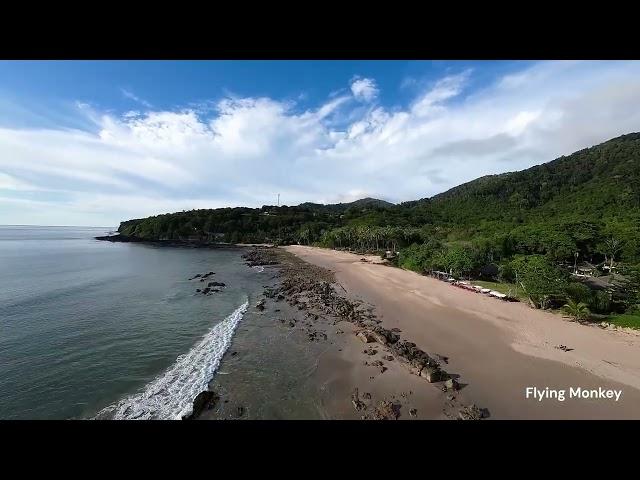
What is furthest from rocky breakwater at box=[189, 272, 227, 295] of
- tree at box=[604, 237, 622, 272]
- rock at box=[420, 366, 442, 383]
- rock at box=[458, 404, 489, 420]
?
tree at box=[604, 237, 622, 272]

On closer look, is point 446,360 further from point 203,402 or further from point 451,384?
point 203,402

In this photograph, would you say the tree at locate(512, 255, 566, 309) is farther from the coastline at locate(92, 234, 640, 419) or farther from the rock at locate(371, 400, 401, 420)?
the rock at locate(371, 400, 401, 420)

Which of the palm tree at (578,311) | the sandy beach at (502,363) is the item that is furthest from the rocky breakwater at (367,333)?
the palm tree at (578,311)

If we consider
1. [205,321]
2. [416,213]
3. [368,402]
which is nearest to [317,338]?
[368,402]

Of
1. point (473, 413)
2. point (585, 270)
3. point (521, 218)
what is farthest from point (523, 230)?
point (473, 413)

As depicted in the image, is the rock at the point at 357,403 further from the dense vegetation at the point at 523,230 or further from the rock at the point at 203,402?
the dense vegetation at the point at 523,230
